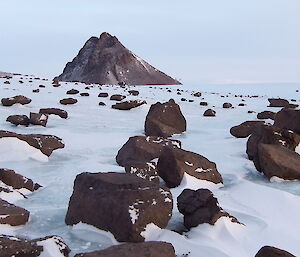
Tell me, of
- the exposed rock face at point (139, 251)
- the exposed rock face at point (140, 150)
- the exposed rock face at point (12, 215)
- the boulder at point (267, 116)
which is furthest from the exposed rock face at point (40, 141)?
the boulder at point (267, 116)

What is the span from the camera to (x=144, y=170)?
532 cm

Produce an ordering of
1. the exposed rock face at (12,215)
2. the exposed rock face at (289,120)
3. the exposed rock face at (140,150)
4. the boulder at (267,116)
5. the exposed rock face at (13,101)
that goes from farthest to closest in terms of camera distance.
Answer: the boulder at (267,116)
the exposed rock face at (13,101)
the exposed rock face at (289,120)
the exposed rock face at (140,150)
the exposed rock face at (12,215)

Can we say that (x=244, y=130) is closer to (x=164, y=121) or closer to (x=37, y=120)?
(x=164, y=121)

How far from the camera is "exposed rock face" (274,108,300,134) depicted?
7729mm

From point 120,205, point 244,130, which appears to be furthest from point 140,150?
point 244,130

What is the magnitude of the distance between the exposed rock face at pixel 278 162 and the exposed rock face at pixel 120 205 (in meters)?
2.15

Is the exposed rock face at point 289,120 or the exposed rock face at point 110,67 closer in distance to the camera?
the exposed rock face at point 289,120

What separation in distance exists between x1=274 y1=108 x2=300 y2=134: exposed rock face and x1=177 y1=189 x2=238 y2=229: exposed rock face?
4.21 meters

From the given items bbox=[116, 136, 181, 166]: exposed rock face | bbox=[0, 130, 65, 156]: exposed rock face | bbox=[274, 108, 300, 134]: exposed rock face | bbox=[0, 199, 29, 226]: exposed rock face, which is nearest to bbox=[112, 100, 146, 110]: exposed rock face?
bbox=[274, 108, 300, 134]: exposed rock face

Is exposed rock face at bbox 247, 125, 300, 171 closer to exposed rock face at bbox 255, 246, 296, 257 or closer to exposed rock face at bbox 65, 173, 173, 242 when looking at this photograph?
exposed rock face at bbox 65, 173, 173, 242

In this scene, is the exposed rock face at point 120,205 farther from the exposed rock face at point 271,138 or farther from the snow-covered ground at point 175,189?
the exposed rock face at point 271,138

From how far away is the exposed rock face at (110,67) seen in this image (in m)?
32.7

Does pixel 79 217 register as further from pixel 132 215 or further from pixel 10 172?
pixel 10 172

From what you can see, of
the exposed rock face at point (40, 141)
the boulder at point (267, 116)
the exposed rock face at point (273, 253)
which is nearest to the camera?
the exposed rock face at point (273, 253)
